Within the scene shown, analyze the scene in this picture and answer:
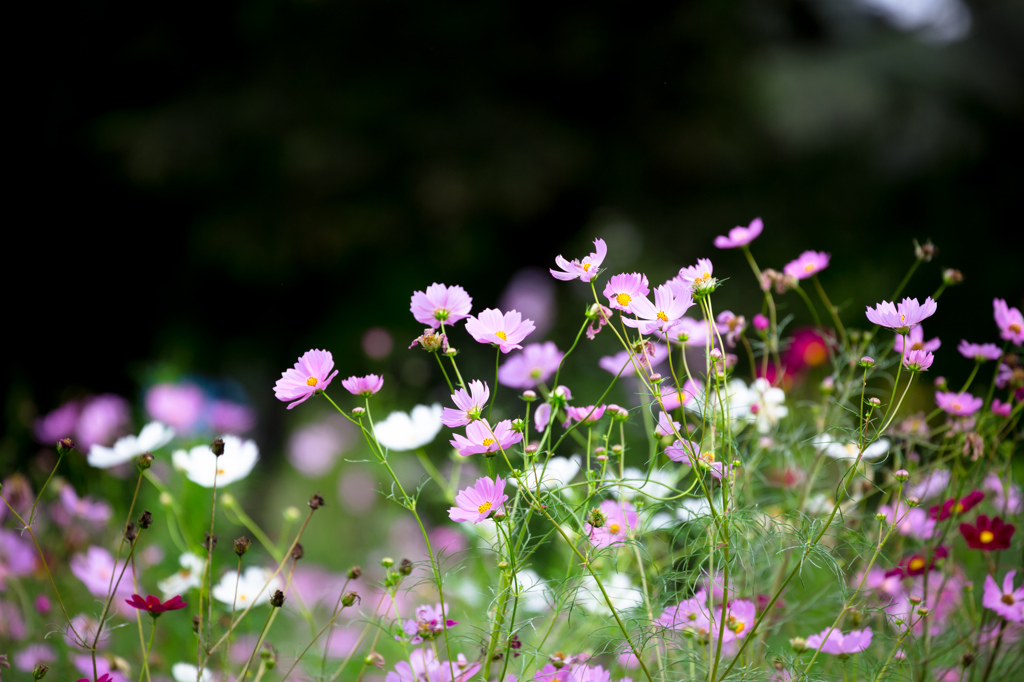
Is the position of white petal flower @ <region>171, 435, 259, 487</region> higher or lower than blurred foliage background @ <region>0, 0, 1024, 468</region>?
lower

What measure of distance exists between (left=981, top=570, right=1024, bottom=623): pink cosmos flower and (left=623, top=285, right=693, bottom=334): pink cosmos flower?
550mm

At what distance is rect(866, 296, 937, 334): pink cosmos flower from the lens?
62 centimetres

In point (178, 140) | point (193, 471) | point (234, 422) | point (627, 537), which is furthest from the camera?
point (178, 140)

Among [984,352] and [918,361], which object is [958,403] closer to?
[984,352]

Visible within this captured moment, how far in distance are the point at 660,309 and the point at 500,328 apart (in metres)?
0.16

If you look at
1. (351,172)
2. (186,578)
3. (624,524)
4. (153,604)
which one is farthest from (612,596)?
(351,172)

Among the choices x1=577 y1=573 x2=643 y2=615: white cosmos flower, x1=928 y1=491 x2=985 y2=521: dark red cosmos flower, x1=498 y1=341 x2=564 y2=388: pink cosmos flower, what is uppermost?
x1=498 y1=341 x2=564 y2=388: pink cosmos flower

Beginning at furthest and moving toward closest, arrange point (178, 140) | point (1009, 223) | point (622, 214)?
1. point (1009, 223)
2. point (622, 214)
3. point (178, 140)

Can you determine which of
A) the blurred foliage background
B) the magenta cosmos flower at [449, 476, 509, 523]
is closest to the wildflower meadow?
the magenta cosmos flower at [449, 476, 509, 523]

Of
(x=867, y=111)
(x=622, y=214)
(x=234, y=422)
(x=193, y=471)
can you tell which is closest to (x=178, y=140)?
(x=234, y=422)

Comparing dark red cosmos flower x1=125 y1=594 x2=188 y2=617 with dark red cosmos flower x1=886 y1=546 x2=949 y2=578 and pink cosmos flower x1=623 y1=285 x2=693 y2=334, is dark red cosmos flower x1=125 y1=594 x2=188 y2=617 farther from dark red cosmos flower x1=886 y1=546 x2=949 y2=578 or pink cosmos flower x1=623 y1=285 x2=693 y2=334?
dark red cosmos flower x1=886 y1=546 x2=949 y2=578

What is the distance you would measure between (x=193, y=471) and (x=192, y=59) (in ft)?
11.3

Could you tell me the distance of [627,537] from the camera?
2.40 feet

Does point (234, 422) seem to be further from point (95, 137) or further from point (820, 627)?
point (95, 137)
